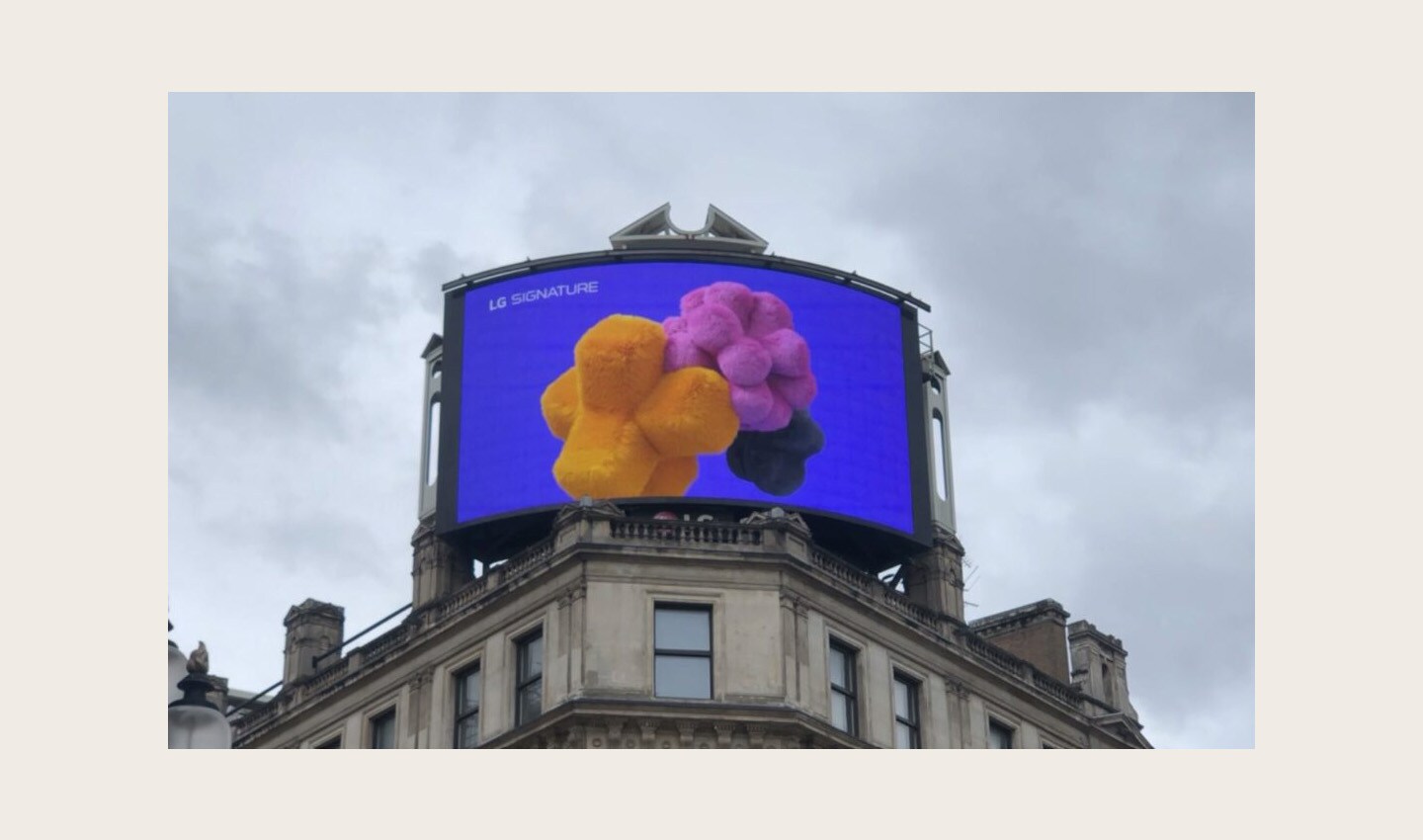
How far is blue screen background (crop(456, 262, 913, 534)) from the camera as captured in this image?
73.4 metres

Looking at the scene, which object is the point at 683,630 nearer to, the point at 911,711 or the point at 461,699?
the point at 461,699

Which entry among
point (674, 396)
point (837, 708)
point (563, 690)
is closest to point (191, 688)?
point (563, 690)

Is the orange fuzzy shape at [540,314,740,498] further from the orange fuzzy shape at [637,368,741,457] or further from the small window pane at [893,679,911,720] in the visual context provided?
the small window pane at [893,679,911,720]

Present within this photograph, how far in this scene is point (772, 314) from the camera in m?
75.7

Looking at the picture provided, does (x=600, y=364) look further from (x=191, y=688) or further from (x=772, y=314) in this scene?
(x=191, y=688)

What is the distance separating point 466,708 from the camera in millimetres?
66375

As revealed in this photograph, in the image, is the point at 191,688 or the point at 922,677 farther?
the point at 922,677

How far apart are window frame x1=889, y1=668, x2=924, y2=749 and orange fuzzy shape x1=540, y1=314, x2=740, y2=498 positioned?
854cm

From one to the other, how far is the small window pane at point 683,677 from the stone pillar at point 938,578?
1224cm

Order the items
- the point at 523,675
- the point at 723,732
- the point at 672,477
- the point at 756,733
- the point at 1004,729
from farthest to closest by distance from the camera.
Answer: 1. the point at 672,477
2. the point at 1004,729
3. the point at 523,675
4. the point at 756,733
5. the point at 723,732

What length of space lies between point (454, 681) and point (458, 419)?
10.6 metres

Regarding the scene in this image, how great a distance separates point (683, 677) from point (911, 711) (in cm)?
700

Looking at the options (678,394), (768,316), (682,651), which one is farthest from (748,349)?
(682,651)

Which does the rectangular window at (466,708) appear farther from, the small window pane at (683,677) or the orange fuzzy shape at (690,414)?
the orange fuzzy shape at (690,414)
